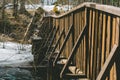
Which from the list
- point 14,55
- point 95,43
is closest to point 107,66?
point 95,43

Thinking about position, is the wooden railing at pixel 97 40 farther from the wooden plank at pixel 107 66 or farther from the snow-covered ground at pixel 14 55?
the snow-covered ground at pixel 14 55

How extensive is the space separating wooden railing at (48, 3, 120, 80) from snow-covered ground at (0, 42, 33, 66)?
7527 millimetres

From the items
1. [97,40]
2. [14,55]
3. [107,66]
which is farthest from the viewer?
[14,55]

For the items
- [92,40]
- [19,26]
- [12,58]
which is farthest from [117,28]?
[19,26]

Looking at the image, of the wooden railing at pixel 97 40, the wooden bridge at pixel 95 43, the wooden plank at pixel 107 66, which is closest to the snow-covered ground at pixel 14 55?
the wooden bridge at pixel 95 43

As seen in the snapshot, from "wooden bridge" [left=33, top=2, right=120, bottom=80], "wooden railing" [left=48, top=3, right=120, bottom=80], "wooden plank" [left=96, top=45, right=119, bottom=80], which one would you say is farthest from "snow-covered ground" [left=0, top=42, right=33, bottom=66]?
"wooden plank" [left=96, top=45, right=119, bottom=80]

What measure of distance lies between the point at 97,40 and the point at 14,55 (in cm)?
1236

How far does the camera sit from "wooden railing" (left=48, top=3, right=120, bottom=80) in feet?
20.2

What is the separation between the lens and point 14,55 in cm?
1984

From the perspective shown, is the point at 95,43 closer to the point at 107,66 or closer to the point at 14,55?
the point at 107,66

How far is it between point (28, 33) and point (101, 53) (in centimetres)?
1866

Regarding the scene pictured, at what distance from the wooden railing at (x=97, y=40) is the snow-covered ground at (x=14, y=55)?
296 inches

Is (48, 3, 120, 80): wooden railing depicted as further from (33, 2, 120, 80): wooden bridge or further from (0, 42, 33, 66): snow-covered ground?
(0, 42, 33, 66): snow-covered ground

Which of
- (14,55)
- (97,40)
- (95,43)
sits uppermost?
(97,40)
